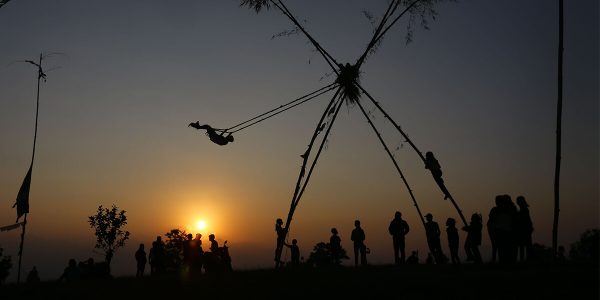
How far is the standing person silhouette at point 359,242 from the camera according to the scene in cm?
1727

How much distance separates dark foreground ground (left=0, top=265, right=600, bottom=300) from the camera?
8461 millimetres

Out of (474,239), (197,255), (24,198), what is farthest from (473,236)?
(24,198)

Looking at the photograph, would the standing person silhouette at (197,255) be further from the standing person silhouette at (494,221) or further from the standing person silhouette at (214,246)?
the standing person silhouette at (494,221)

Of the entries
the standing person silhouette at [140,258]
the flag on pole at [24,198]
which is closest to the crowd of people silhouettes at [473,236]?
the standing person silhouette at [140,258]

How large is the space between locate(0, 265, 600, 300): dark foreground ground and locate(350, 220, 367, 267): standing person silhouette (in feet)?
15.4

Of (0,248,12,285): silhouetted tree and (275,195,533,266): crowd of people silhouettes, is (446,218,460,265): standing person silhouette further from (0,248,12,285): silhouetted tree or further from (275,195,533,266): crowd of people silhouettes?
(0,248,12,285): silhouetted tree

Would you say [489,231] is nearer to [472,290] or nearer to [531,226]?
[531,226]

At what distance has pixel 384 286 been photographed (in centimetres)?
971

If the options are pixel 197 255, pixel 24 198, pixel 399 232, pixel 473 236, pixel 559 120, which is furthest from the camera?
pixel 24 198

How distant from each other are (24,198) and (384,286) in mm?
17110

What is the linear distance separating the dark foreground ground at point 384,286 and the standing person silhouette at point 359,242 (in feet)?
15.4

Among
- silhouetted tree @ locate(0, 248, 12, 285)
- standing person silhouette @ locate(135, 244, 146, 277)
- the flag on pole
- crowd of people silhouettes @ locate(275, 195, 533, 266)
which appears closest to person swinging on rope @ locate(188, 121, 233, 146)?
crowd of people silhouettes @ locate(275, 195, 533, 266)

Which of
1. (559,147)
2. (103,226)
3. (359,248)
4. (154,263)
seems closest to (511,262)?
(559,147)

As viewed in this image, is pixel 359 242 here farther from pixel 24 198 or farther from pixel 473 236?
pixel 24 198
